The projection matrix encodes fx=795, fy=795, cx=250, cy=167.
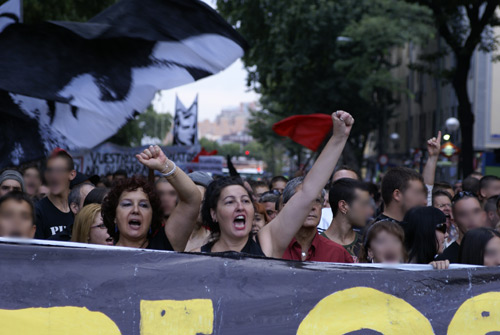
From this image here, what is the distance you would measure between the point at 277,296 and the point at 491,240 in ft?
4.03

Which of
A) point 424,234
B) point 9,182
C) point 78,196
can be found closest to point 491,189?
point 424,234

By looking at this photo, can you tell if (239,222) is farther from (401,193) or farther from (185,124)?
(185,124)

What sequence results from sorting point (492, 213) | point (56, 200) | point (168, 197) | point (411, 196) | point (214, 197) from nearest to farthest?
point (214, 197)
point (411, 196)
point (168, 197)
point (56, 200)
point (492, 213)

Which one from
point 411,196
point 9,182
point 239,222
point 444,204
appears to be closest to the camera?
point 239,222

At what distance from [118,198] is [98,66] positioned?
1.50 metres

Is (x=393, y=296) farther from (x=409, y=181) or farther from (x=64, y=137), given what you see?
(x=64, y=137)

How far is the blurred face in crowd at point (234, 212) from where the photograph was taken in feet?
13.5

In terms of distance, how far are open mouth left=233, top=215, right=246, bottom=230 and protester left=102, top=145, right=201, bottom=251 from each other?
205mm

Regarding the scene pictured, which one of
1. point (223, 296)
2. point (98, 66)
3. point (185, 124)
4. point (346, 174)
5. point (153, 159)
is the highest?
point (98, 66)

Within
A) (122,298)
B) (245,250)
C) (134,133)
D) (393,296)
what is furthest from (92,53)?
(134,133)

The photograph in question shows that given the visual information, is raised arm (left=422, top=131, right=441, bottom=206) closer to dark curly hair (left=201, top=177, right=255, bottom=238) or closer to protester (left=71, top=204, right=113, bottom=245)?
dark curly hair (left=201, top=177, right=255, bottom=238)

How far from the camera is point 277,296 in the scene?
3.54 metres

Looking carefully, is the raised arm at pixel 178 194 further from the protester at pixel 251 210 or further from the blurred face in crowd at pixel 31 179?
the blurred face in crowd at pixel 31 179

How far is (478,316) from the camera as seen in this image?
11.7 ft
